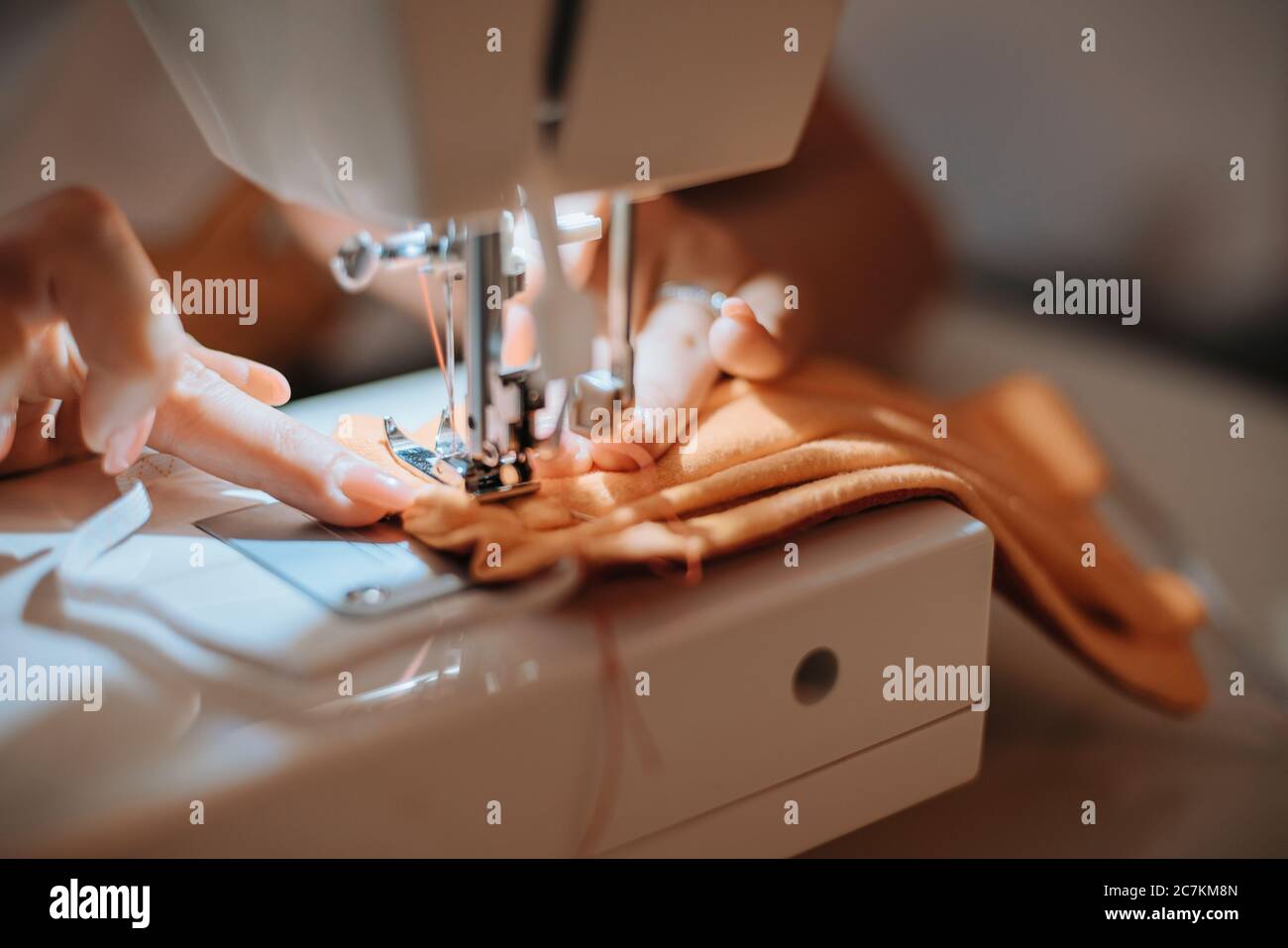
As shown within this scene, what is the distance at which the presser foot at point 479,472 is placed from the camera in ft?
2.20

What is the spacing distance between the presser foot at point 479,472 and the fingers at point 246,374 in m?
0.10

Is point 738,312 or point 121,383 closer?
point 121,383

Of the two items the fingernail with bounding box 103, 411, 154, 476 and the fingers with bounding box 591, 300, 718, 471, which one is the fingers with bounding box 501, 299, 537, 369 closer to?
the fingers with bounding box 591, 300, 718, 471

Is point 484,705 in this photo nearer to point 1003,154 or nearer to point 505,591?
point 505,591

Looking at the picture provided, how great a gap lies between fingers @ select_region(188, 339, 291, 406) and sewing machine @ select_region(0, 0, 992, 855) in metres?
0.07

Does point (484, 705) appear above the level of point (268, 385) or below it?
below

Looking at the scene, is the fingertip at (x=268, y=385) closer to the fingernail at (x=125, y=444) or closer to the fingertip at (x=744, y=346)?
the fingernail at (x=125, y=444)

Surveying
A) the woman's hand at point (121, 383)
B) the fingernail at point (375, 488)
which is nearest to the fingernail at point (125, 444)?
the woman's hand at point (121, 383)

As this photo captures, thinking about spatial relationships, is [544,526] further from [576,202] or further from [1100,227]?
[1100,227]

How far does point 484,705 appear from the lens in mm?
550

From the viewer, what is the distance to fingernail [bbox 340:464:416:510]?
2.11 ft

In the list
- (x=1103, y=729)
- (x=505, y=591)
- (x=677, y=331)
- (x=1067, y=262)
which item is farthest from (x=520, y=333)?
(x=1067, y=262)

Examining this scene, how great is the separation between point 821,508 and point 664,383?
133 millimetres

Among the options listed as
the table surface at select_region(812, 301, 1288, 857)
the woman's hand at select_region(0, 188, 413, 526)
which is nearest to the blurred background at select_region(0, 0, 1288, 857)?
the table surface at select_region(812, 301, 1288, 857)
